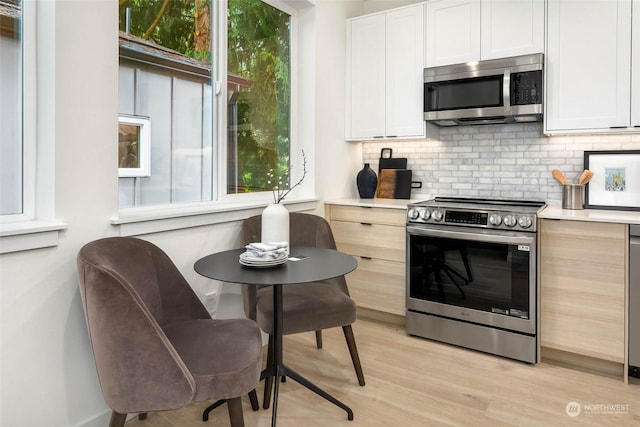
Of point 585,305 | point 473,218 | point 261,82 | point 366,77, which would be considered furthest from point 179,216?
point 585,305

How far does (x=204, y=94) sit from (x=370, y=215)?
1.48m

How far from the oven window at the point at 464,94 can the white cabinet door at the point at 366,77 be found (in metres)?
0.45

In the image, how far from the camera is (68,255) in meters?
1.73

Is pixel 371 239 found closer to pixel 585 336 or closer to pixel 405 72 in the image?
pixel 405 72

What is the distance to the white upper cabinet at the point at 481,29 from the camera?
111 inches

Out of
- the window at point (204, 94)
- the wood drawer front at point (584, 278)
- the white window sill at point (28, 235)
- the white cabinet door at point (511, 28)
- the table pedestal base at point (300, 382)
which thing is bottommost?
the table pedestal base at point (300, 382)

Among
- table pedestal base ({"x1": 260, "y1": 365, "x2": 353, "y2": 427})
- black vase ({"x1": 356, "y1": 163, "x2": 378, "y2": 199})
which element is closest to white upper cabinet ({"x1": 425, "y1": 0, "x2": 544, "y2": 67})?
black vase ({"x1": 356, "y1": 163, "x2": 378, "y2": 199})

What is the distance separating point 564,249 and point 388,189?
1551 millimetres

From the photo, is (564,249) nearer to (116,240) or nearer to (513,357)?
(513,357)

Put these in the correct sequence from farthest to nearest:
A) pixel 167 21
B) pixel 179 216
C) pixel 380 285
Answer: pixel 380 285
pixel 167 21
pixel 179 216

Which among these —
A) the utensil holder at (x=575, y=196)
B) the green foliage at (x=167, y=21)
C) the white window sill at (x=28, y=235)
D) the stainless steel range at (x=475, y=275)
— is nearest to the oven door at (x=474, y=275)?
the stainless steel range at (x=475, y=275)

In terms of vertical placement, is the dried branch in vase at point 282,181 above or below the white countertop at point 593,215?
above

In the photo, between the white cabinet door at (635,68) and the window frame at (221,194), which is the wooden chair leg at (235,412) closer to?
the window frame at (221,194)

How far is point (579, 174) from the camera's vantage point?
300 centimetres
